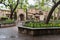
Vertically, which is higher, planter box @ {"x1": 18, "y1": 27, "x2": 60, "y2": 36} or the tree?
the tree

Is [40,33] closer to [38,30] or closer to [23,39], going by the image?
[38,30]

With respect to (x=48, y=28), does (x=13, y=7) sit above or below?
above

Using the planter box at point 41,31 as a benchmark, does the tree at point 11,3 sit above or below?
above

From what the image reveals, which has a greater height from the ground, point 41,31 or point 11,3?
point 11,3

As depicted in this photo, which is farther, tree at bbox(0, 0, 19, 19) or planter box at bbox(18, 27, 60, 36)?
tree at bbox(0, 0, 19, 19)

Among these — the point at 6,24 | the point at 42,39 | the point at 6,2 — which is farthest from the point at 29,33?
the point at 6,2

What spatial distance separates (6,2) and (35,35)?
16103mm

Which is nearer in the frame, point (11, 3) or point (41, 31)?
point (41, 31)

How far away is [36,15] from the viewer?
51.8 m

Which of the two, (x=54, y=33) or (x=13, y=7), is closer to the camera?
(x=54, y=33)

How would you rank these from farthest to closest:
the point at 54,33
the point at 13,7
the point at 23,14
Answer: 1. the point at 23,14
2. the point at 13,7
3. the point at 54,33

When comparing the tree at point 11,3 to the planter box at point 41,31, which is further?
the tree at point 11,3

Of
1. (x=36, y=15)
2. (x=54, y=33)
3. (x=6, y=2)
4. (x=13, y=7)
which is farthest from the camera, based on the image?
(x=36, y=15)

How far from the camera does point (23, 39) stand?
10.9 meters
